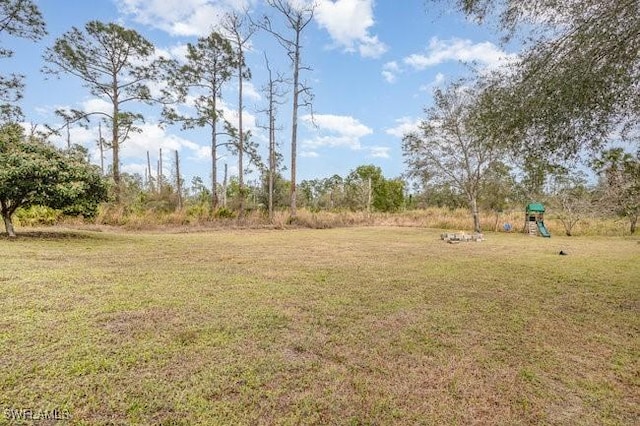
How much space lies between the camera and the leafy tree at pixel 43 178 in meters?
6.62

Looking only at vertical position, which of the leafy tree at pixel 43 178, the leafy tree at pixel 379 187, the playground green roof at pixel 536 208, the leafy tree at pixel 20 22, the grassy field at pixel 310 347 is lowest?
the grassy field at pixel 310 347

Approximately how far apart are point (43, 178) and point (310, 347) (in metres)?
7.50

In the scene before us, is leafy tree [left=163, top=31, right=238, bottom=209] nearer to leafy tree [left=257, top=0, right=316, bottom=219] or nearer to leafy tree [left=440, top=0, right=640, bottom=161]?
leafy tree [left=257, top=0, right=316, bottom=219]

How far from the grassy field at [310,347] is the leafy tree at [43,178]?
3056 mm

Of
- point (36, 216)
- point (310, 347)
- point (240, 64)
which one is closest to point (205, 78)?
point (240, 64)

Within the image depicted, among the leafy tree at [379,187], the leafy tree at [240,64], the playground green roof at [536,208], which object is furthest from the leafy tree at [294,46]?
the leafy tree at [379,187]

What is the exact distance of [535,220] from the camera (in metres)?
14.3

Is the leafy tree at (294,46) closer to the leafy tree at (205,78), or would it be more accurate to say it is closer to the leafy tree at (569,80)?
the leafy tree at (205,78)

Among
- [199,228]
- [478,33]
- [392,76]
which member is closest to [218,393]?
[478,33]

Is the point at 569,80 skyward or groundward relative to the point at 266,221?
skyward

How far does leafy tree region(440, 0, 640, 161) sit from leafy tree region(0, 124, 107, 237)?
7.99 meters

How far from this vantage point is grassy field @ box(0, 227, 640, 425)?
1.76 metres

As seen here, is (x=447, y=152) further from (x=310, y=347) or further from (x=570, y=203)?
(x=310, y=347)

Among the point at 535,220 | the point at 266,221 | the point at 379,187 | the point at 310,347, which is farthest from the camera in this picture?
the point at 379,187
